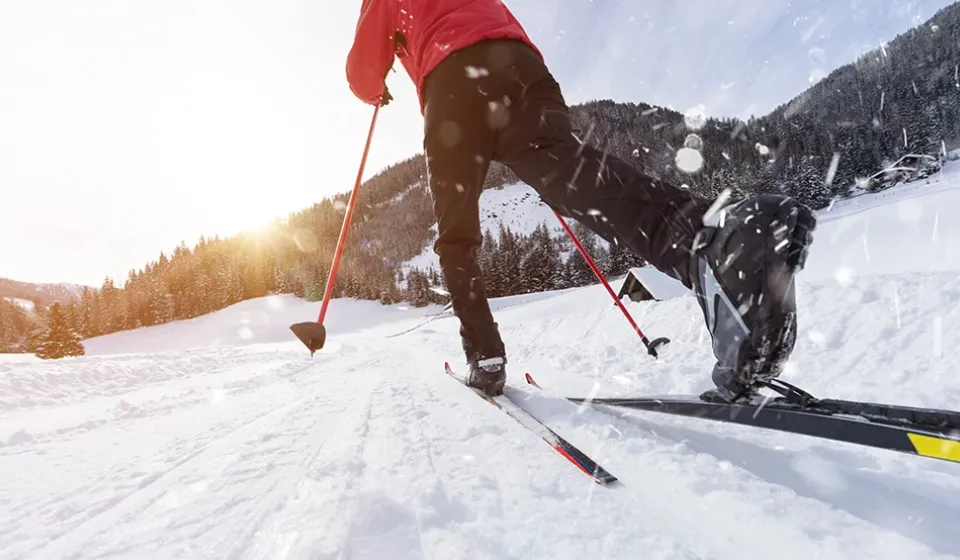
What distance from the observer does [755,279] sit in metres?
1.04

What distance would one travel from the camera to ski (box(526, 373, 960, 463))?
0.87 m

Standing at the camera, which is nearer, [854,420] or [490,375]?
[854,420]

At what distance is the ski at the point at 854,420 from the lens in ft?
2.84

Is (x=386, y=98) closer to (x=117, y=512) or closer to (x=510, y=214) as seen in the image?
(x=117, y=512)

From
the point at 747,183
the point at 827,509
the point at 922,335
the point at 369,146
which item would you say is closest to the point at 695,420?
the point at 827,509

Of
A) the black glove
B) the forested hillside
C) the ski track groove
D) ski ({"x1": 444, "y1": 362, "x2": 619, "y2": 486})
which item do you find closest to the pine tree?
the forested hillside

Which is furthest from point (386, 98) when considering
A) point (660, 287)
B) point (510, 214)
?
point (510, 214)

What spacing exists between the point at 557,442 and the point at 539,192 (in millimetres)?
967

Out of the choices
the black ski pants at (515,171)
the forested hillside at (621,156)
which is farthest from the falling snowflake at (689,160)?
the black ski pants at (515,171)

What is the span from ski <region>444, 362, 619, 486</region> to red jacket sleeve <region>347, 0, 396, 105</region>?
1675 millimetres

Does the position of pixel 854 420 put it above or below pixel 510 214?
below

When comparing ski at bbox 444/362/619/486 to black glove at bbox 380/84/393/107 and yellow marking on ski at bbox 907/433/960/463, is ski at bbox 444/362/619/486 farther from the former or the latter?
black glove at bbox 380/84/393/107

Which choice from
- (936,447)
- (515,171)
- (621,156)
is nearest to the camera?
(936,447)

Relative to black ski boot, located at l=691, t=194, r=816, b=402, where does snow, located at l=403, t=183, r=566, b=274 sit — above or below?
above
